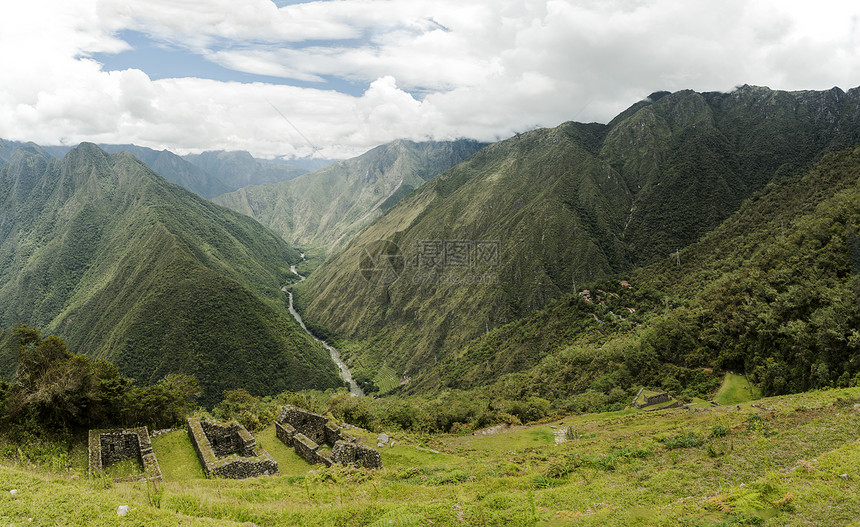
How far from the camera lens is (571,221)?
14400cm

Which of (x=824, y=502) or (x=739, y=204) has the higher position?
(x=739, y=204)

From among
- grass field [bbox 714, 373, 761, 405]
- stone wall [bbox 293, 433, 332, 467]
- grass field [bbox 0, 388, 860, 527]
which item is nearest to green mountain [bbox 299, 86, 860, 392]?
grass field [bbox 714, 373, 761, 405]

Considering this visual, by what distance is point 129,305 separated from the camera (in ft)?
385

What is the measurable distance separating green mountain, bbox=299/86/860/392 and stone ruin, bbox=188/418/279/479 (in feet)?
335

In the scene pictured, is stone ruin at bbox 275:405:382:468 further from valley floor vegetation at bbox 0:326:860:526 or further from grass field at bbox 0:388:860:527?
A: grass field at bbox 0:388:860:527

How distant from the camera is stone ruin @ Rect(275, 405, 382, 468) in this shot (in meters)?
18.0

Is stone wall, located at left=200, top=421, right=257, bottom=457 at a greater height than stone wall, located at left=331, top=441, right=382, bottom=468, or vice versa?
stone wall, located at left=331, top=441, right=382, bottom=468

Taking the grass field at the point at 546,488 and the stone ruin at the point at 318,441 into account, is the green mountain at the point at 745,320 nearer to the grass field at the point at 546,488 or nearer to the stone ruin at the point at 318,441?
the grass field at the point at 546,488

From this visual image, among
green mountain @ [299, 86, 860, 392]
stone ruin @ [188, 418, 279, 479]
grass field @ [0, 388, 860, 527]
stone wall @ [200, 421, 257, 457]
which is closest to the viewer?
grass field @ [0, 388, 860, 527]

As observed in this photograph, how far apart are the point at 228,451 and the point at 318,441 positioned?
4.50 m

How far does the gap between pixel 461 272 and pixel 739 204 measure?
320 ft

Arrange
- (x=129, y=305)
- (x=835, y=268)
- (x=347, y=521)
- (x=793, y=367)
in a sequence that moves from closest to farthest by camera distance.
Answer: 1. (x=347, y=521)
2. (x=793, y=367)
3. (x=835, y=268)
4. (x=129, y=305)

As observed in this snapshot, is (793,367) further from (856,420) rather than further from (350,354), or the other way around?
(350,354)

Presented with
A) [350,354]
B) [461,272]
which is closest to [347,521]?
[350,354]
